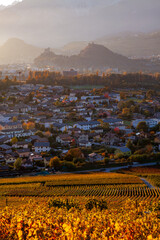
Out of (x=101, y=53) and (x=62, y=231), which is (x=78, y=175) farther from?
(x=101, y=53)

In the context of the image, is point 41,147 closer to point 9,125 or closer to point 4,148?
point 4,148

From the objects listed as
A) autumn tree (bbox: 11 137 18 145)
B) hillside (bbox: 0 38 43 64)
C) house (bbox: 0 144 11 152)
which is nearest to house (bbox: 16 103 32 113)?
autumn tree (bbox: 11 137 18 145)

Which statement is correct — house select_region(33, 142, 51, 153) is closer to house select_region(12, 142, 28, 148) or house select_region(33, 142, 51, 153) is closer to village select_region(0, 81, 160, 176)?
village select_region(0, 81, 160, 176)

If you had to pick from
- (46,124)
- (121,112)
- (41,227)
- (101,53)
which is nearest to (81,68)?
(101,53)

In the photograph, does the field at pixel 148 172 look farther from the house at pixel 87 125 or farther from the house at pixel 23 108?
the house at pixel 23 108

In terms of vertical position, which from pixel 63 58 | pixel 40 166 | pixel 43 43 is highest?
pixel 43 43
